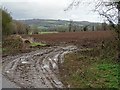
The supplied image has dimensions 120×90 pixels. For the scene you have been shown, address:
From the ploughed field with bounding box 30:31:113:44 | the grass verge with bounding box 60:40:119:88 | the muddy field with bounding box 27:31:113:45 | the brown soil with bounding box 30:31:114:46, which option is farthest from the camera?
the ploughed field with bounding box 30:31:113:44

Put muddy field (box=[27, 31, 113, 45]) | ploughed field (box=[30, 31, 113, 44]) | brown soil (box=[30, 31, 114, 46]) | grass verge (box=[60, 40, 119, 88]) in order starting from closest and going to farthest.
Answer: grass verge (box=[60, 40, 119, 88]), brown soil (box=[30, 31, 114, 46]), muddy field (box=[27, 31, 113, 45]), ploughed field (box=[30, 31, 113, 44])

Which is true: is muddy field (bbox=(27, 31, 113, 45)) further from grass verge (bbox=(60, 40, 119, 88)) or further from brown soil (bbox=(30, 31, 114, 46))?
grass verge (bbox=(60, 40, 119, 88))

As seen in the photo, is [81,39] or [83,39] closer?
[83,39]

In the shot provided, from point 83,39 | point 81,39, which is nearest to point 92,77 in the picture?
point 83,39

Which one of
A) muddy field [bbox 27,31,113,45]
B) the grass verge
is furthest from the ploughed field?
the grass verge

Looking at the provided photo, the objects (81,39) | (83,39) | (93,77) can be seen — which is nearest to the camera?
(93,77)

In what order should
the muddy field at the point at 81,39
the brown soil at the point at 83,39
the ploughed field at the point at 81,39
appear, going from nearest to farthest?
the brown soil at the point at 83,39 < the muddy field at the point at 81,39 < the ploughed field at the point at 81,39

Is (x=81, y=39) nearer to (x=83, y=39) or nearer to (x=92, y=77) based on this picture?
(x=83, y=39)

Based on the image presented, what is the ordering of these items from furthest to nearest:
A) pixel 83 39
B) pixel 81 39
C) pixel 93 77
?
1. pixel 81 39
2. pixel 83 39
3. pixel 93 77

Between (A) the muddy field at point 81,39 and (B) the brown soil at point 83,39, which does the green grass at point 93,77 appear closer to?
(B) the brown soil at point 83,39

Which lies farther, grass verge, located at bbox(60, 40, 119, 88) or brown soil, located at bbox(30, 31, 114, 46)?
brown soil, located at bbox(30, 31, 114, 46)

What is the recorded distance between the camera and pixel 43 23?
90.3 metres

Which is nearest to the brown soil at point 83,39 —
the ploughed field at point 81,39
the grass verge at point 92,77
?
the ploughed field at point 81,39

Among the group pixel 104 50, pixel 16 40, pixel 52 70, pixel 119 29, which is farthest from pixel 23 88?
pixel 16 40
